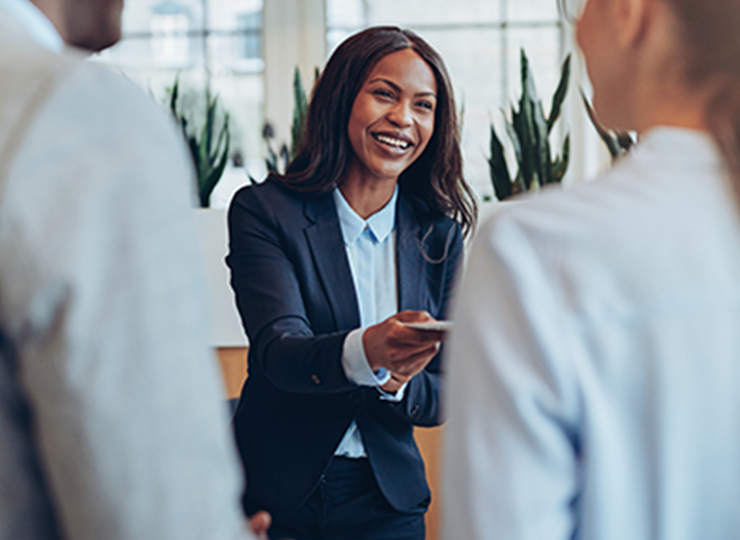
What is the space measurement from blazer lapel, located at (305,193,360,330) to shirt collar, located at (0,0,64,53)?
962 millimetres

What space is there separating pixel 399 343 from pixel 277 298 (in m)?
0.30

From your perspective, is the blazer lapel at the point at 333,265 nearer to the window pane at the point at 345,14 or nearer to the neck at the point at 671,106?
the neck at the point at 671,106

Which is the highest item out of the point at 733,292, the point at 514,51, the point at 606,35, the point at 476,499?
the point at 514,51

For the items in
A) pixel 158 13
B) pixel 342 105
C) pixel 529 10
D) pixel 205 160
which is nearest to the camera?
pixel 342 105

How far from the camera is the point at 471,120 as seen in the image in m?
3.78

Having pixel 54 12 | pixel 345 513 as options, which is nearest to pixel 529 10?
pixel 345 513

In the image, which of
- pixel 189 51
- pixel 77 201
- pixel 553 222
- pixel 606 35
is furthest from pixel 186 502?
pixel 189 51

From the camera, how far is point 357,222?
156 cm

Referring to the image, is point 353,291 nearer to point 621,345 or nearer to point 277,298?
point 277,298

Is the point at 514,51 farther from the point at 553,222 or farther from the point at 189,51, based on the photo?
the point at 553,222

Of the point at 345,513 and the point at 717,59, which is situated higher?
the point at 717,59

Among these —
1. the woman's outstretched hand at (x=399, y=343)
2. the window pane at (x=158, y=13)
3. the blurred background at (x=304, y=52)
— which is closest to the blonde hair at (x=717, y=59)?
the woman's outstretched hand at (x=399, y=343)

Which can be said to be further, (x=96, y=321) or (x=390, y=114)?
(x=390, y=114)

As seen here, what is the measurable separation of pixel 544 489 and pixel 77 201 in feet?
1.22
